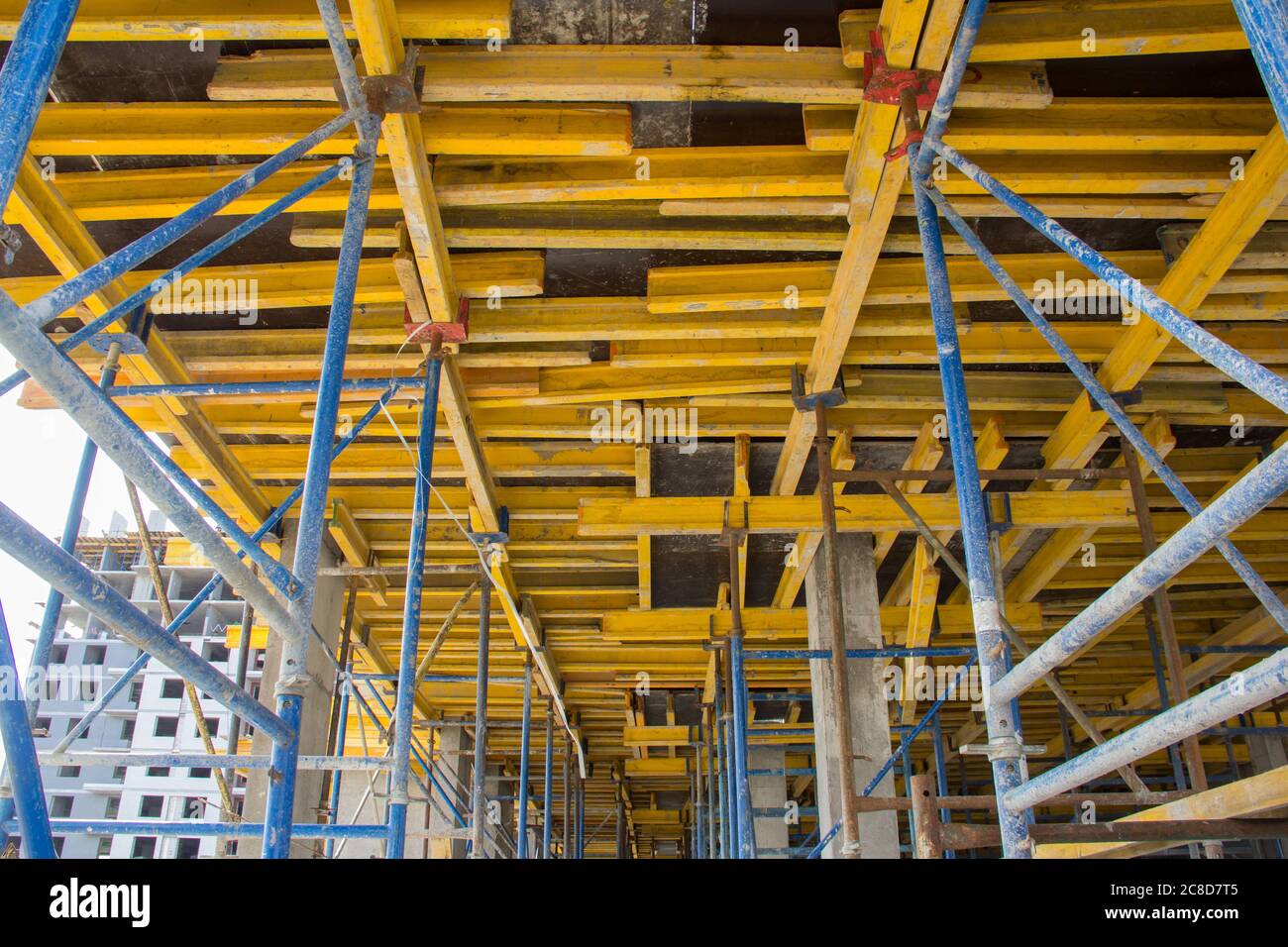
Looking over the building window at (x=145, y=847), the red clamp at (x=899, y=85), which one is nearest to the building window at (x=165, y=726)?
the building window at (x=145, y=847)

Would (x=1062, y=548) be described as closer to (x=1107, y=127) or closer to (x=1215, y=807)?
(x=1107, y=127)

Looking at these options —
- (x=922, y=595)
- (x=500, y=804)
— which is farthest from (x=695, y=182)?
(x=500, y=804)

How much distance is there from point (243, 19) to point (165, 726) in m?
51.2

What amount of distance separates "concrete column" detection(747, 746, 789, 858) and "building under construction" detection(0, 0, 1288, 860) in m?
5.03

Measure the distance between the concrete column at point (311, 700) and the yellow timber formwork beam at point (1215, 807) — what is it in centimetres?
603

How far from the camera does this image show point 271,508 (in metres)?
9.16

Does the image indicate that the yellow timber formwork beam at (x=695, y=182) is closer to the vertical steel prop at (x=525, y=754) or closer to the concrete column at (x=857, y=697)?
the concrete column at (x=857, y=697)

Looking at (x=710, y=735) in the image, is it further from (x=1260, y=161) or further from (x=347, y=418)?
(x=1260, y=161)

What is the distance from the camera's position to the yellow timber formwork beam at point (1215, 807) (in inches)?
112

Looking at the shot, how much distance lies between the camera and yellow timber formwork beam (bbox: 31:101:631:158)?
201 inches

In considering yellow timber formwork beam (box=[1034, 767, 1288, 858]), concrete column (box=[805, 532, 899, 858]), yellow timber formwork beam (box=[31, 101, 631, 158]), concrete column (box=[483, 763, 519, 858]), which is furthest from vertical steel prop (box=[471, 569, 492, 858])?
concrete column (box=[483, 763, 519, 858])

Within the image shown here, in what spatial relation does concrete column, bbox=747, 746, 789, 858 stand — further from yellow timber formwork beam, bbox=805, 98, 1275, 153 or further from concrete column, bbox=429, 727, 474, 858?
yellow timber formwork beam, bbox=805, 98, 1275, 153

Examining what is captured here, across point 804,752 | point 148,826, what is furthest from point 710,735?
point 148,826
